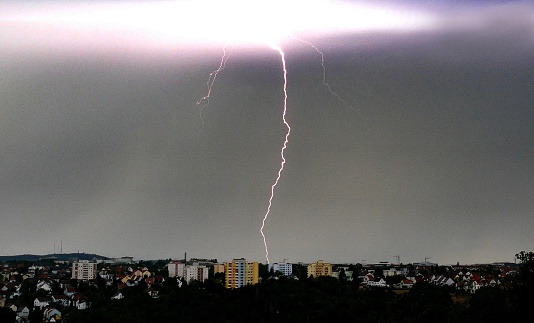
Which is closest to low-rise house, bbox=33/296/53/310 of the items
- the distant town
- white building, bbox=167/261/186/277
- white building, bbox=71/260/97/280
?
the distant town

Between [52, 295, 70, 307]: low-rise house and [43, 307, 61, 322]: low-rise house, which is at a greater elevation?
[52, 295, 70, 307]: low-rise house

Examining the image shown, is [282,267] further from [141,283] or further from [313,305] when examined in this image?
[313,305]

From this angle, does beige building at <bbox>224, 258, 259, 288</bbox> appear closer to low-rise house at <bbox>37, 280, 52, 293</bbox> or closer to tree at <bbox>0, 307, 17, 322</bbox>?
low-rise house at <bbox>37, 280, 52, 293</bbox>

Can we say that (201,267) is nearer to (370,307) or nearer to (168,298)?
(168,298)

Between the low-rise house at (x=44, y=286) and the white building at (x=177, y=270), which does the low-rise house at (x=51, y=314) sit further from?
the white building at (x=177, y=270)

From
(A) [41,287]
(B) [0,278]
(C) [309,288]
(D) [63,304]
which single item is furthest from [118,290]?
(B) [0,278]

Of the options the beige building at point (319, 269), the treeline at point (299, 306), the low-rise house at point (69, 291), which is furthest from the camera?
the beige building at point (319, 269)

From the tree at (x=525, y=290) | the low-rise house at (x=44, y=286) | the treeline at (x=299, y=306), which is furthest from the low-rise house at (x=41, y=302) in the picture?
the tree at (x=525, y=290)

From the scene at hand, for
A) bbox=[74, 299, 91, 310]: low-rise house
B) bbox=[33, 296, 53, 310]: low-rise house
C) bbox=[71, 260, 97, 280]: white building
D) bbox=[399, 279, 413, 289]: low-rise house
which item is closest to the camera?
bbox=[74, 299, 91, 310]: low-rise house
